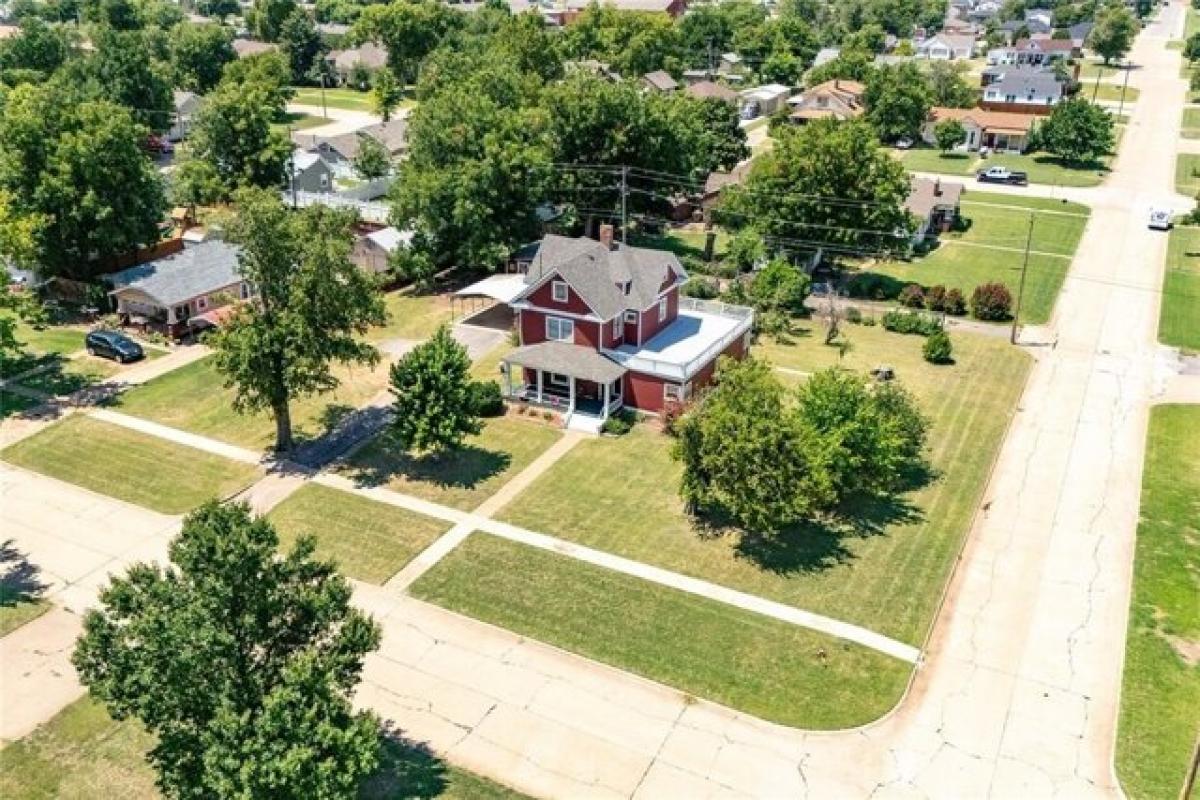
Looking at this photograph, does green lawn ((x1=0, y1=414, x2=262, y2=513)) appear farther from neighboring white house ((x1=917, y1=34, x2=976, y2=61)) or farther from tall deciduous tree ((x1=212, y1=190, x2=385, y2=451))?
neighboring white house ((x1=917, y1=34, x2=976, y2=61))

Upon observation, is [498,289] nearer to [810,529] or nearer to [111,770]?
[810,529]

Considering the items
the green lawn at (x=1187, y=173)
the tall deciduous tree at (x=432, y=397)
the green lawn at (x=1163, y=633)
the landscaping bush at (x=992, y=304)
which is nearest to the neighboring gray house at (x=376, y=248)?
the tall deciduous tree at (x=432, y=397)

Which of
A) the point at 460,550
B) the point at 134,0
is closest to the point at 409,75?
the point at 134,0

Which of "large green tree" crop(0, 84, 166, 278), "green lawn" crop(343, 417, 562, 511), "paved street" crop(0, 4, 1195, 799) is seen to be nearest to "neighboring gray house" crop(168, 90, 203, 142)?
"large green tree" crop(0, 84, 166, 278)

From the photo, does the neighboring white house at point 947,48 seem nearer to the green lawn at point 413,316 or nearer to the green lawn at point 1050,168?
the green lawn at point 1050,168

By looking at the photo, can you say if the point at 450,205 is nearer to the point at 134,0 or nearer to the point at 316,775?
the point at 316,775

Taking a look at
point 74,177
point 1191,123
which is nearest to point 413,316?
point 74,177
